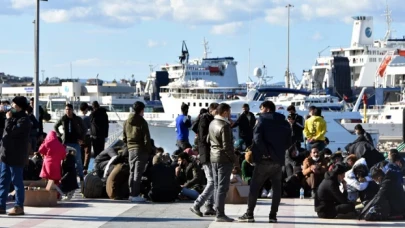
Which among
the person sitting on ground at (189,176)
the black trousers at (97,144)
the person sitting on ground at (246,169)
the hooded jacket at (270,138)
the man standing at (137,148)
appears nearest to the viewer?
the hooded jacket at (270,138)

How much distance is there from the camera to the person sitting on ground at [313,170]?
15.9 m

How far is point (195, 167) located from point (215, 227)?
414 cm

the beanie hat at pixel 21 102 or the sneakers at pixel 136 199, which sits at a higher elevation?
the beanie hat at pixel 21 102

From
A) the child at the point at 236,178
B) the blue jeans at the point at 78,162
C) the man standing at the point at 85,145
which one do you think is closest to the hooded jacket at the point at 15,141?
the child at the point at 236,178

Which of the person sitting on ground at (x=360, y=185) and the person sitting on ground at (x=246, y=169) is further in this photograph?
the person sitting on ground at (x=246, y=169)

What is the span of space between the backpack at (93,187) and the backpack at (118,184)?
18cm

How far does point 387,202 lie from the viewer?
1298cm

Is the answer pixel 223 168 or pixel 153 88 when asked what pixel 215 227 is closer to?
pixel 223 168

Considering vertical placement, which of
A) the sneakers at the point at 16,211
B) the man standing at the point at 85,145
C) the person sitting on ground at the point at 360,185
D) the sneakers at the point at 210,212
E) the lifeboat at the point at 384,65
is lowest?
the sneakers at the point at 210,212

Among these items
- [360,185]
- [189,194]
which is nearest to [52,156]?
[189,194]

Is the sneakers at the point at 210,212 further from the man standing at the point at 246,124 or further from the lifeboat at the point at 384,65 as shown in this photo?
the lifeboat at the point at 384,65

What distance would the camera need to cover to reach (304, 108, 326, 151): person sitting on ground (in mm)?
18531

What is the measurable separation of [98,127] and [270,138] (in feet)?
25.2

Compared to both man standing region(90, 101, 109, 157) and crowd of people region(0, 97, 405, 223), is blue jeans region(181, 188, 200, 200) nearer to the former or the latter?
crowd of people region(0, 97, 405, 223)
